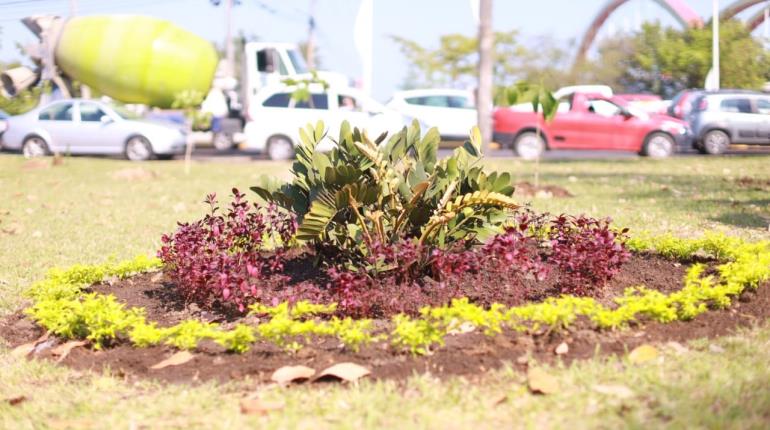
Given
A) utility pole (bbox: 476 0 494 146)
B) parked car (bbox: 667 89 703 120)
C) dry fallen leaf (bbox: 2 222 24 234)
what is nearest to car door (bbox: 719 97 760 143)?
parked car (bbox: 667 89 703 120)

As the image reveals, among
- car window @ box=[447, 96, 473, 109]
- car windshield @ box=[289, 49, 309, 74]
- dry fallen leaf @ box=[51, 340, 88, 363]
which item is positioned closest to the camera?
dry fallen leaf @ box=[51, 340, 88, 363]

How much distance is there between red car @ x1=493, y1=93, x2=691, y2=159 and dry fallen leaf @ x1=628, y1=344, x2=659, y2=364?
56.6 feet

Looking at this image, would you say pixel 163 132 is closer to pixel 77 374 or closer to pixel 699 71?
pixel 77 374

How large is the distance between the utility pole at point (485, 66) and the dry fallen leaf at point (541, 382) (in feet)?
49.0

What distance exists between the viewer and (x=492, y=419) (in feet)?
10.2

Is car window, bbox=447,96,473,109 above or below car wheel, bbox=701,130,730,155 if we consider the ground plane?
above

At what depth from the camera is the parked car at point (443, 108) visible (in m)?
23.9

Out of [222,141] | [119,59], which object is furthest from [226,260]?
[222,141]

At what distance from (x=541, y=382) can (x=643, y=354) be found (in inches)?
22.3

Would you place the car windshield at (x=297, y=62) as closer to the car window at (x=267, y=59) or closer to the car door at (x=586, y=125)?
the car window at (x=267, y=59)

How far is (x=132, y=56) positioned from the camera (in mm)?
22359

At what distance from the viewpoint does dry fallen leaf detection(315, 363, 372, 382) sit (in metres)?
3.58

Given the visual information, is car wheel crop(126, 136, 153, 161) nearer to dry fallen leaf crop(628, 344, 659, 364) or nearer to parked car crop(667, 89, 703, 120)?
parked car crop(667, 89, 703, 120)

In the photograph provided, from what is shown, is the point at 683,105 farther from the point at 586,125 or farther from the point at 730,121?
the point at 586,125
